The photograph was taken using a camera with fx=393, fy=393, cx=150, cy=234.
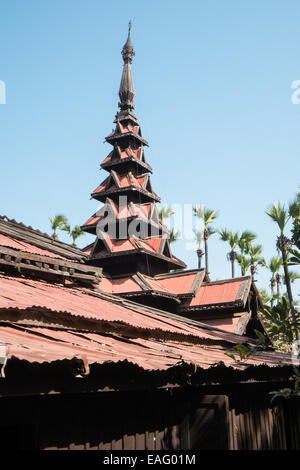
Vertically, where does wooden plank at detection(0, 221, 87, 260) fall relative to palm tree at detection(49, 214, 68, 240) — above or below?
below

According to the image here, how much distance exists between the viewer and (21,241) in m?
10.1

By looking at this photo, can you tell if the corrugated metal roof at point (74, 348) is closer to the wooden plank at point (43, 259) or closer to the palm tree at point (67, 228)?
the wooden plank at point (43, 259)

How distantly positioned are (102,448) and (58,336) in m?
1.40

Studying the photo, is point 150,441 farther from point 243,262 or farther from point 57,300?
point 243,262

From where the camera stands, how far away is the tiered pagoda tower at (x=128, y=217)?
19547mm

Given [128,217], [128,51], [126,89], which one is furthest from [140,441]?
[128,51]

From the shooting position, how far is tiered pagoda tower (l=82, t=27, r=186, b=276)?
64.1ft

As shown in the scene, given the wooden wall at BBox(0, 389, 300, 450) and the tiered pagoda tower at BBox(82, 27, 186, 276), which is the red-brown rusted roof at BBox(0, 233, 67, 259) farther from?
the tiered pagoda tower at BBox(82, 27, 186, 276)

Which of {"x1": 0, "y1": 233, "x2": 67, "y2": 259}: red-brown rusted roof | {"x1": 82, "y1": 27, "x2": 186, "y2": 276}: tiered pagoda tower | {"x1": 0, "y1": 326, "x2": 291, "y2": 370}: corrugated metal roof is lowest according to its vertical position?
{"x1": 0, "y1": 326, "x2": 291, "y2": 370}: corrugated metal roof

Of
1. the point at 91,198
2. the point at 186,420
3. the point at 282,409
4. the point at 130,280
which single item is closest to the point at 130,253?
the point at 130,280

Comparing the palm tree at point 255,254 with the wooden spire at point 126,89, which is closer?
the wooden spire at point 126,89

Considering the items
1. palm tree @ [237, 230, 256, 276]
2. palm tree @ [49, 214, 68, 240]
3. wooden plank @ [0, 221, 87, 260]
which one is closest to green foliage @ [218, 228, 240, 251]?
palm tree @ [237, 230, 256, 276]

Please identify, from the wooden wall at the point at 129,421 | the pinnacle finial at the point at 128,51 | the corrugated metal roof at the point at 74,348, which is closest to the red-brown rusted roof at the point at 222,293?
the wooden wall at the point at 129,421
